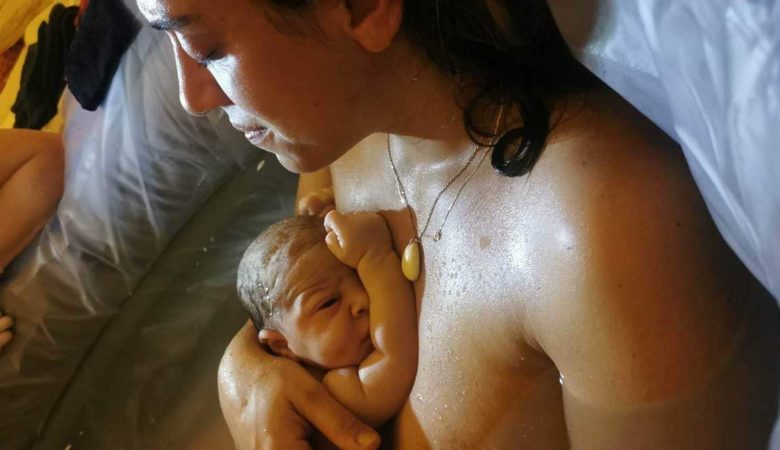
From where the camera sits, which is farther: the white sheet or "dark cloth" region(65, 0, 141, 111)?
"dark cloth" region(65, 0, 141, 111)

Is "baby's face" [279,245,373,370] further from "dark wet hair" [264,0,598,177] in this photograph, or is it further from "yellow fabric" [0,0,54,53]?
"yellow fabric" [0,0,54,53]

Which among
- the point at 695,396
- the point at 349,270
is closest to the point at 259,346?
the point at 349,270

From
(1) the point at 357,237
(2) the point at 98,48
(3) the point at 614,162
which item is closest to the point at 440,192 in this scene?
(1) the point at 357,237

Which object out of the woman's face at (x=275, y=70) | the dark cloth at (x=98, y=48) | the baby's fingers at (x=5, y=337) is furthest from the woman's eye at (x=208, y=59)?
the baby's fingers at (x=5, y=337)

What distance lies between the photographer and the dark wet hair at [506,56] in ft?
2.18

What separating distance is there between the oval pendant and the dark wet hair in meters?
0.17

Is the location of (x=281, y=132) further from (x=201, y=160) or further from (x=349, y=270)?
(x=201, y=160)

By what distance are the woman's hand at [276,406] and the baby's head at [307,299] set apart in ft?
0.10

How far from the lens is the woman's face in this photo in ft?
2.24

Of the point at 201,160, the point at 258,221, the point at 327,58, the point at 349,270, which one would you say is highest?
the point at 327,58

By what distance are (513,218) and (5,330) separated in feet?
3.82

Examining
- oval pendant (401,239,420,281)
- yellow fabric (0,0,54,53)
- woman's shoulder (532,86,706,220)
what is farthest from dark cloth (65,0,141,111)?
woman's shoulder (532,86,706,220)

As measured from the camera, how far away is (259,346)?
3.50 feet

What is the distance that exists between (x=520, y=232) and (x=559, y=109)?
4.4 inches
